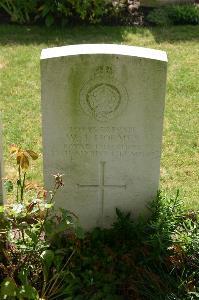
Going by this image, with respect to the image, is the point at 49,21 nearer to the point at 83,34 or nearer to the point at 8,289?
the point at 83,34

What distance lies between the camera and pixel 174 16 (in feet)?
31.5

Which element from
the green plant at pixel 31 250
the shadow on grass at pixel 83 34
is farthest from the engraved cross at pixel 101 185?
the shadow on grass at pixel 83 34

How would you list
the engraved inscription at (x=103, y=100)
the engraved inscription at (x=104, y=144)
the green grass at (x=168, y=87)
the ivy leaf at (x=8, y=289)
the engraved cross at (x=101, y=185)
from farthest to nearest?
the green grass at (x=168, y=87), the engraved cross at (x=101, y=185), the engraved inscription at (x=104, y=144), the engraved inscription at (x=103, y=100), the ivy leaf at (x=8, y=289)

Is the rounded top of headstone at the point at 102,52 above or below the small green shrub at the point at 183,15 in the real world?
below

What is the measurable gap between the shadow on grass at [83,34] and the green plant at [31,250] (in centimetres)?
483

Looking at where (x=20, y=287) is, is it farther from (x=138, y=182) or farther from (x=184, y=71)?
(x=184, y=71)

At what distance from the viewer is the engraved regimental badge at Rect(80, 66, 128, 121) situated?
4.03 m

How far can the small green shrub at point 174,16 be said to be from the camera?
9532 millimetres

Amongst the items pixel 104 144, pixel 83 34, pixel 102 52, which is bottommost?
pixel 104 144

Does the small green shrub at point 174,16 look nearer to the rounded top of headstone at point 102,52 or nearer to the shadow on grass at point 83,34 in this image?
the shadow on grass at point 83,34

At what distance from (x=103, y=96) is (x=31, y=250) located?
1.26 meters

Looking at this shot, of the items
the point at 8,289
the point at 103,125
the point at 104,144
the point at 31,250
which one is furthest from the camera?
the point at 104,144

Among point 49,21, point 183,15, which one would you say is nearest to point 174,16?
point 183,15

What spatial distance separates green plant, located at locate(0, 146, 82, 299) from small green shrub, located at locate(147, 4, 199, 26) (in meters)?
5.86
